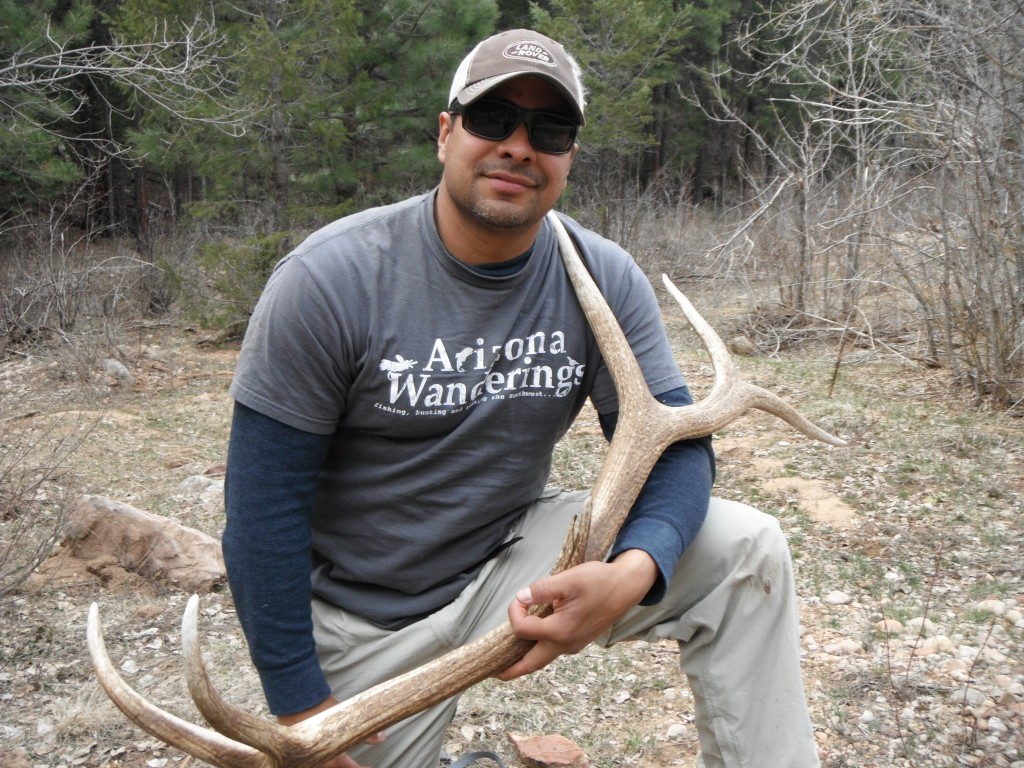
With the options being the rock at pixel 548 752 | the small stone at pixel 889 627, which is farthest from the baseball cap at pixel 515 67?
the small stone at pixel 889 627

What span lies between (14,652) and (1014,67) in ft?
19.8

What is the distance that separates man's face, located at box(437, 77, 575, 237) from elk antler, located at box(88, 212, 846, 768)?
0.20 meters

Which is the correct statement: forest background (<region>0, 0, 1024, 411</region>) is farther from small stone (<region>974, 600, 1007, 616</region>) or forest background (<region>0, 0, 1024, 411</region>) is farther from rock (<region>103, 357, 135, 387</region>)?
small stone (<region>974, 600, 1007, 616</region>)

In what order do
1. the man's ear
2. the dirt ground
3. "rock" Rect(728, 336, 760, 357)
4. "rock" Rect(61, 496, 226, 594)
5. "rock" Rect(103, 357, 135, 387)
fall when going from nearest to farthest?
the man's ear < the dirt ground < "rock" Rect(61, 496, 226, 594) < "rock" Rect(103, 357, 135, 387) < "rock" Rect(728, 336, 760, 357)

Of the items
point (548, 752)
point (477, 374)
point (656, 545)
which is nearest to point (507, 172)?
point (477, 374)

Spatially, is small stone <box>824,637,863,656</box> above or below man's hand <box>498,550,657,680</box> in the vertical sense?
below

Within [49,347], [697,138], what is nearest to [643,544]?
[49,347]

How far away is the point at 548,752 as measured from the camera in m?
2.80

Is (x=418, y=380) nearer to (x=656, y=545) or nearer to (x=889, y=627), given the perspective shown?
(x=656, y=545)

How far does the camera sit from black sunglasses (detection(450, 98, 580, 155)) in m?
2.16

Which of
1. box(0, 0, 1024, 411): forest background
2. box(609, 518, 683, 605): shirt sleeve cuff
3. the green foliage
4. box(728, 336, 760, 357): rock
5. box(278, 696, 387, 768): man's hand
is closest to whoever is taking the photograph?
box(278, 696, 387, 768): man's hand

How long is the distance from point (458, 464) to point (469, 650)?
0.48m

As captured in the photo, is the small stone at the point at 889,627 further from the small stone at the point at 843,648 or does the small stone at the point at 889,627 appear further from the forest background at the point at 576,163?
the forest background at the point at 576,163

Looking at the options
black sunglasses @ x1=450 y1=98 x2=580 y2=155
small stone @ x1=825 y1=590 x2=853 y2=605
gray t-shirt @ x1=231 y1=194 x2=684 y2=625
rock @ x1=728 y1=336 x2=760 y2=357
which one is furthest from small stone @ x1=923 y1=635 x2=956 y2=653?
rock @ x1=728 y1=336 x2=760 y2=357
